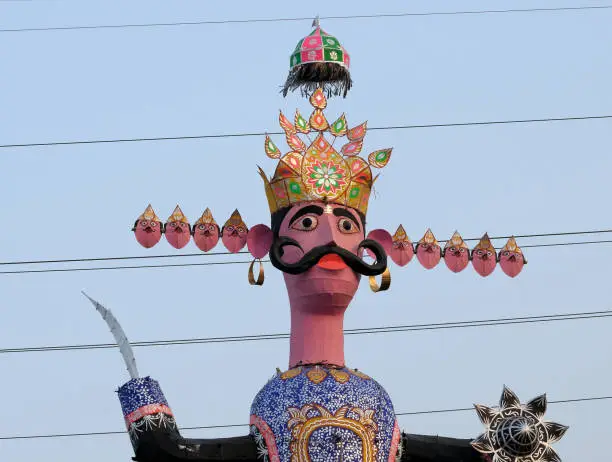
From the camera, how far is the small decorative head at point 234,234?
15797mm

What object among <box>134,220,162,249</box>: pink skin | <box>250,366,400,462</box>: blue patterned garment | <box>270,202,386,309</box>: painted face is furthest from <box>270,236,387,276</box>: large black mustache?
<box>134,220,162,249</box>: pink skin

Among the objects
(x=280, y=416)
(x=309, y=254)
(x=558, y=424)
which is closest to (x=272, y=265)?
(x=309, y=254)

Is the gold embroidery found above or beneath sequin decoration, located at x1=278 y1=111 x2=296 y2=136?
beneath

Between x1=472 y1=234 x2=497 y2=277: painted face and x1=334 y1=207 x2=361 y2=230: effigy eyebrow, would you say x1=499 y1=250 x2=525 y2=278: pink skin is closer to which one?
x1=472 y1=234 x2=497 y2=277: painted face

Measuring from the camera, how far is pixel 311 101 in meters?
16.5

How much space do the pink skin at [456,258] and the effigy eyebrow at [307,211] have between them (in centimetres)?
148

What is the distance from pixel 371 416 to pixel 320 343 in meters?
0.97

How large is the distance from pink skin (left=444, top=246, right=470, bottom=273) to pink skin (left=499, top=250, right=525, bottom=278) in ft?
1.25

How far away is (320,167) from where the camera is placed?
15891mm

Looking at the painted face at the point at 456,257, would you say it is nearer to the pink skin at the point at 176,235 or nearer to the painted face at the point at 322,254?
the painted face at the point at 322,254

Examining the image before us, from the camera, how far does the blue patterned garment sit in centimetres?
1466

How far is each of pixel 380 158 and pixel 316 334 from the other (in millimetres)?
2030

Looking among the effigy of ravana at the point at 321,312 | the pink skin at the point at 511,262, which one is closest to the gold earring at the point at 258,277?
the effigy of ravana at the point at 321,312

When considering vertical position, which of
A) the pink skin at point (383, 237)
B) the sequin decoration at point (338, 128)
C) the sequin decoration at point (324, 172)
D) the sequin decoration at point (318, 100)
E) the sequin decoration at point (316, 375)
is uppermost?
the sequin decoration at point (318, 100)
